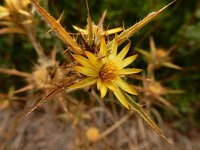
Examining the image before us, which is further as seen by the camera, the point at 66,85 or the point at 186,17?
the point at 186,17

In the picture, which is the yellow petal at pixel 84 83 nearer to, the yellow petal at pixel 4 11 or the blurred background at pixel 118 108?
the yellow petal at pixel 4 11

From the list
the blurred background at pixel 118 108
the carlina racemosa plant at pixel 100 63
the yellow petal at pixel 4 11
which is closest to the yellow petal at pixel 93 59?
the carlina racemosa plant at pixel 100 63

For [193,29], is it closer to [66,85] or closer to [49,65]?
[49,65]

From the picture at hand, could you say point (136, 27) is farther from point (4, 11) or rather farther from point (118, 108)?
point (118, 108)

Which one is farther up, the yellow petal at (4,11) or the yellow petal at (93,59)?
the yellow petal at (4,11)

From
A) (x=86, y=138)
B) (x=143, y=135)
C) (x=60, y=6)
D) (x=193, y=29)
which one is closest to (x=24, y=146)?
(x=86, y=138)

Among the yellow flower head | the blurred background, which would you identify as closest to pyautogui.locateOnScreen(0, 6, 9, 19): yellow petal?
the blurred background
